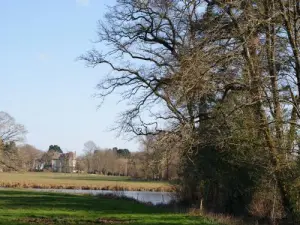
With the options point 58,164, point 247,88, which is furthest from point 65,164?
point 247,88

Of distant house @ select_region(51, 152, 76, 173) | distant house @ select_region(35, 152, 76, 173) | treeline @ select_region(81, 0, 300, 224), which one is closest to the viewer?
treeline @ select_region(81, 0, 300, 224)

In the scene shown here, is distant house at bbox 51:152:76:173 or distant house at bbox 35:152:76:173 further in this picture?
distant house at bbox 35:152:76:173

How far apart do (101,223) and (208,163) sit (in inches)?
388

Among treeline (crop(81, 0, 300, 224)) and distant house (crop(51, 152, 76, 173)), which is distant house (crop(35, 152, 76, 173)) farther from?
treeline (crop(81, 0, 300, 224))

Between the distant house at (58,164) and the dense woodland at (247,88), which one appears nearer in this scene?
the dense woodland at (247,88)

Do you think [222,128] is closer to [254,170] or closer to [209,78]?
[209,78]

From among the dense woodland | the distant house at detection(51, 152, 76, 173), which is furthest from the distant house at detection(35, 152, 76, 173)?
the dense woodland

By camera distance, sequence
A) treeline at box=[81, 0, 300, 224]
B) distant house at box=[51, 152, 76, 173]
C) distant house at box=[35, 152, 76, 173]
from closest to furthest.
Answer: treeline at box=[81, 0, 300, 224], distant house at box=[51, 152, 76, 173], distant house at box=[35, 152, 76, 173]

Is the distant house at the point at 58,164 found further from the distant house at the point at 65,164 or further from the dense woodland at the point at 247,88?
the dense woodland at the point at 247,88

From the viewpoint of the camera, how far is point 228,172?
947 inches

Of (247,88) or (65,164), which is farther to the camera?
(65,164)

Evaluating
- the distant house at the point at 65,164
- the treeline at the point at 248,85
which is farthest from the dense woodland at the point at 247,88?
the distant house at the point at 65,164

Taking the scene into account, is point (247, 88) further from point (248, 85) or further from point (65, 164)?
point (65, 164)

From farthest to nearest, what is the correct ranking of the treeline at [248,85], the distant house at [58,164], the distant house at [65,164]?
the distant house at [58,164], the distant house at [65,164], the treeline at [248,85]
